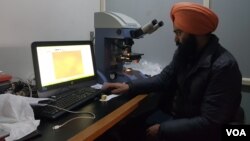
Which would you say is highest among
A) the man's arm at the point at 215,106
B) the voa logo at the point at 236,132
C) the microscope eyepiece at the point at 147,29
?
the microscope eyepiece at the point at 147,29

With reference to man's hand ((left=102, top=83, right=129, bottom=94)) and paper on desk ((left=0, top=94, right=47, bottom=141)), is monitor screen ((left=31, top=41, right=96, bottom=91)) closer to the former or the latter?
man's hand ((left=102, top=83, right=129, bottom=94))

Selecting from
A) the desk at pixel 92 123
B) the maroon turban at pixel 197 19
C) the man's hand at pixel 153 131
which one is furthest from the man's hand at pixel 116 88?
the maroon turban at pixel 197 19

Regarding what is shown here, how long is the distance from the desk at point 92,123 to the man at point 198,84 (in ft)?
0.68

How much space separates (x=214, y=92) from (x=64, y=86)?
0.87 m

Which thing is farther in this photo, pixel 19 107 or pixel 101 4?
pixel 101 4

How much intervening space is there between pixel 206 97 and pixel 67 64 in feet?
2.81

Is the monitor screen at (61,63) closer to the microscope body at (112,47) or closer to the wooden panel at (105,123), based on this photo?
the microscope body at (112,47)

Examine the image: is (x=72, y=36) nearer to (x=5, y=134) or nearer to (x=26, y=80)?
(x=26, y=80)

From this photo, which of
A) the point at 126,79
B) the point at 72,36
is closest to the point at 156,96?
the point at 126,79

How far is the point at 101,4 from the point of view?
276cm

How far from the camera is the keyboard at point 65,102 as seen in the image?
1.25 m

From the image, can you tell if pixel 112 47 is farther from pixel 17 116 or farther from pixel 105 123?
pixel 17 116

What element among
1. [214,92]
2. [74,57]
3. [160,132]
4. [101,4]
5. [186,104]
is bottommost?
[160,132]

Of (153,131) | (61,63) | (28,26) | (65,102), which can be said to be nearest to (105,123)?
(65,102)
